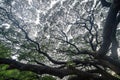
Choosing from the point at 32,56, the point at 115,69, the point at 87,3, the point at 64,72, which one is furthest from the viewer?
the point at 87,3

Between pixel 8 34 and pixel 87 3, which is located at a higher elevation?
pixel 87 3

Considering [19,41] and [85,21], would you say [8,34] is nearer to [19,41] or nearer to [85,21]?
[19,41]

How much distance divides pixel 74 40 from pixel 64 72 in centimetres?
820

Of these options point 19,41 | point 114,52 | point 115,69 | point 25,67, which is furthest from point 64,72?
point 19,41

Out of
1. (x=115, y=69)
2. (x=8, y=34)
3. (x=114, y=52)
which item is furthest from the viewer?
(x=8, y=34)

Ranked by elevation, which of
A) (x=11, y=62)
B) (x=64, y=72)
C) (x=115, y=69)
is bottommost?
(x=115, y=69)

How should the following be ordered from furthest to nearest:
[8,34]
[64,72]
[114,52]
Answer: [8,34], [114,52], [64,72]

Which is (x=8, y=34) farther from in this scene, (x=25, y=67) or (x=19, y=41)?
(x=25, y=67)

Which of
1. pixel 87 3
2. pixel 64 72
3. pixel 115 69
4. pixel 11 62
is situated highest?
pixel 87 3

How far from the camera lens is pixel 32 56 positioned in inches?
375

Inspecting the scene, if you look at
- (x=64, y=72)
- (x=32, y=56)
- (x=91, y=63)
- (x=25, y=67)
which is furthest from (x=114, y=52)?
(x=25, y=67)

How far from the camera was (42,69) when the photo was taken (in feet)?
14.7

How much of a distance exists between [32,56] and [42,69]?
16.9 feet

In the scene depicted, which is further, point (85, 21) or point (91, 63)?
point (85, 21)
